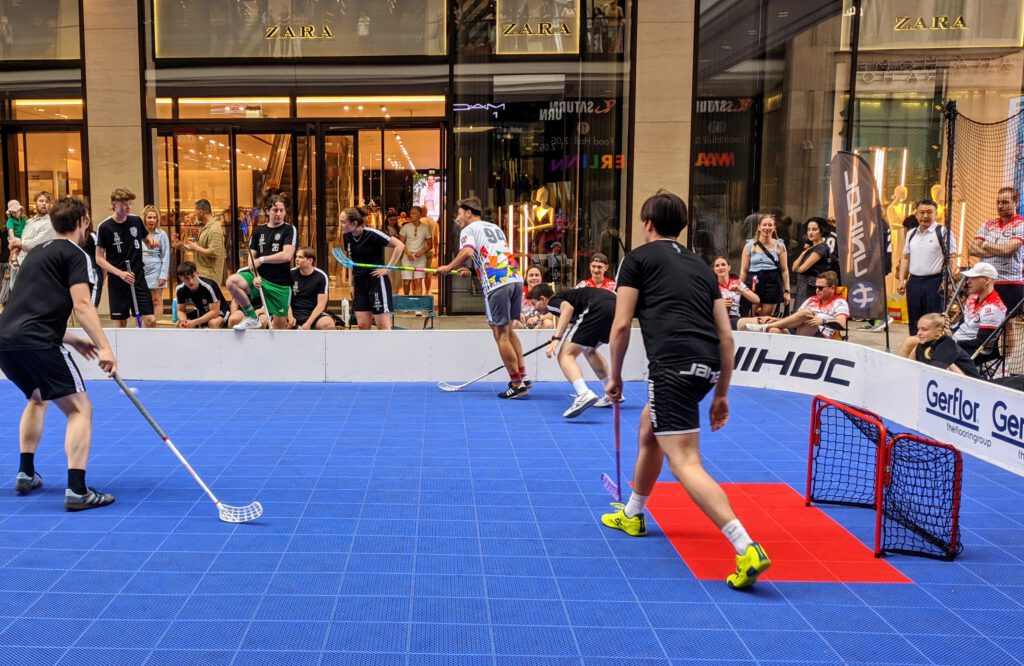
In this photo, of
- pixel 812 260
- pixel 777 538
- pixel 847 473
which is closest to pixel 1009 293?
pixel 812 260

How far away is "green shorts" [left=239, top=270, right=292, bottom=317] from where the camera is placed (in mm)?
10164

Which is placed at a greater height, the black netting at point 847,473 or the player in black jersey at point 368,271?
the player in black jersey at point 368,271

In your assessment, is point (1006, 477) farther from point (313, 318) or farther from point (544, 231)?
point (544, 231)

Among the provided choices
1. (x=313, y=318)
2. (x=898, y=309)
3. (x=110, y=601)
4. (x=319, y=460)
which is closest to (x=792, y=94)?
(x=898, y=309)

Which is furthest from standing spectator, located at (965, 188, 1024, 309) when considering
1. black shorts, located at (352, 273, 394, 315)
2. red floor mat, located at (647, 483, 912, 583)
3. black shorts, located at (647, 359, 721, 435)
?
black shorts, located at (352, 273, 394, 315)

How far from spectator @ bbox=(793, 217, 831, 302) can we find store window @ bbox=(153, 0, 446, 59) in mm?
6409

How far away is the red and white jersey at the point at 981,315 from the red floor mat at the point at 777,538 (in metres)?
3.19

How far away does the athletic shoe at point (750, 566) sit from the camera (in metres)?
4.00

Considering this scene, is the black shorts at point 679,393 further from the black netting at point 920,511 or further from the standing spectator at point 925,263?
the standing spectator at point 925,263

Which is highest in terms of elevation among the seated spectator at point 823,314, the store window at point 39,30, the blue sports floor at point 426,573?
the store window at point 39,30

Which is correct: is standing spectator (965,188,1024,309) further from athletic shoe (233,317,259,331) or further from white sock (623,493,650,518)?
athletic shoe (233,317,259,331)

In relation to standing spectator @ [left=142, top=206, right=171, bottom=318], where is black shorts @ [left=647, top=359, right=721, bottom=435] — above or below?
below

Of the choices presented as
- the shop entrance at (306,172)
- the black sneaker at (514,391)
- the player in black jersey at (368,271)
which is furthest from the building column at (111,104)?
the black sneaker at (514,391)

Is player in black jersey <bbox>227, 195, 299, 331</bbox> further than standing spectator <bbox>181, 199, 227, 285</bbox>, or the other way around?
standing spectator <bbox>181, 199, 227, 285</bbox>
